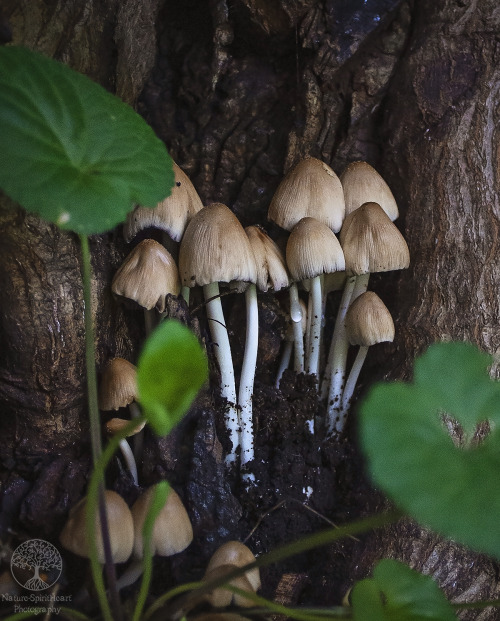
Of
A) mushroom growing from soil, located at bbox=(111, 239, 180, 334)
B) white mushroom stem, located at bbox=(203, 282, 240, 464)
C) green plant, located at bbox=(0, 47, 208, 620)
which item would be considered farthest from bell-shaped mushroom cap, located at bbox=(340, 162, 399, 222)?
green plant, located at bbox=(0, 47, 208, 620)

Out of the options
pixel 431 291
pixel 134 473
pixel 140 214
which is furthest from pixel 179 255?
pixel 431 291

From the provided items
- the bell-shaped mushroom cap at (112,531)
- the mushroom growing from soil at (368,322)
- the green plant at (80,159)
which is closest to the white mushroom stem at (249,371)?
the mushroom growing from soil at (368,322)

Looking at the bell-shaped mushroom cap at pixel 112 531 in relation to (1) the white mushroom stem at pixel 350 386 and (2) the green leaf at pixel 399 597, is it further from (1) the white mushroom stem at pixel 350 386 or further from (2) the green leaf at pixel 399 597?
(1) the white mushroom stem at pixel 350 386

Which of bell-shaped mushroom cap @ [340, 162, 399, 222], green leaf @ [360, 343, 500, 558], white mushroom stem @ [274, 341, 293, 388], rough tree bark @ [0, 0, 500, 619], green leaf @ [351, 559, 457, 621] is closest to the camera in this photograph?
green leaf @ [360, 343, 500, 558]

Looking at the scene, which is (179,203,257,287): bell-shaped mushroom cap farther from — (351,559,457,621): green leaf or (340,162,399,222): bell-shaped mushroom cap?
(351,559,457,621): green leaf

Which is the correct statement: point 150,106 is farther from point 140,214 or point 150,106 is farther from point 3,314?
point 3,314

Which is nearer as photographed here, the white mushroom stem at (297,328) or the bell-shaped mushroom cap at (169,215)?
A: the bell-shaped mushroom cap at (169,215)
